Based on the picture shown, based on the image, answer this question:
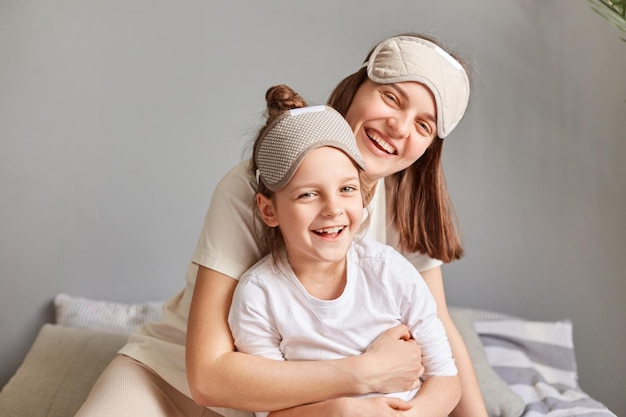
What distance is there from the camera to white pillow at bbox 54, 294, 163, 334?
2.62 metres

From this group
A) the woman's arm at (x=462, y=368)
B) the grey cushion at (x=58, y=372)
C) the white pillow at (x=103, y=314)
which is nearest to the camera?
the woman's arm at (x=462, y=368)

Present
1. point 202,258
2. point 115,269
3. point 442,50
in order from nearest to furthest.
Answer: point 202,258 → point 442,50 → point 115,269

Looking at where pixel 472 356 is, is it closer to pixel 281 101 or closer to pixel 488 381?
pixel 488 381

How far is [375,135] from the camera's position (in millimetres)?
1726

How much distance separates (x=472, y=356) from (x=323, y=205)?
3.72ft

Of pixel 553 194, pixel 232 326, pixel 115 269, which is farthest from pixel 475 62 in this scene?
pixel 232 326

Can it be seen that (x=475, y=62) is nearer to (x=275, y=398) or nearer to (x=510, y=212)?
(x=510, y=212)

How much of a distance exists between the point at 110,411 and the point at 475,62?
1725mm

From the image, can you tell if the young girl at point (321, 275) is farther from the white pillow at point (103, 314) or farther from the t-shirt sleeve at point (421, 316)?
the white pillow at point (103, 314)

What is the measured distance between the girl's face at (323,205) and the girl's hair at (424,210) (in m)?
0.35

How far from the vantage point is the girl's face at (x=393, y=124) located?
1.71 metres

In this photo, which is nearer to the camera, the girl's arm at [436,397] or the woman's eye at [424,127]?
the girl's arm at [436,397]

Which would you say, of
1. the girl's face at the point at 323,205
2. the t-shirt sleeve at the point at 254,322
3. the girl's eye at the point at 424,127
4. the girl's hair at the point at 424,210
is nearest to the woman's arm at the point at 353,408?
the t-shirt sleeve at the point at 254,322

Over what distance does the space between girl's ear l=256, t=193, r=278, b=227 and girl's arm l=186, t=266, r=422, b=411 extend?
0.19 metres
